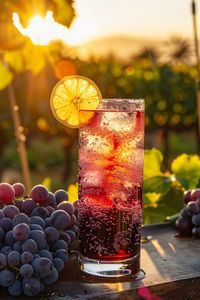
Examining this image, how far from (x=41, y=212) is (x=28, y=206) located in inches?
1.6

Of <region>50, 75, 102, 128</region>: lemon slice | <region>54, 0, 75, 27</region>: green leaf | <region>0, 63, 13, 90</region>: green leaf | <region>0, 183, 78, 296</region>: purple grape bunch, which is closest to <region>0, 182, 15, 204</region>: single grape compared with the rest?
<region>0, 183, 78, 296</region>: purple grape bunch

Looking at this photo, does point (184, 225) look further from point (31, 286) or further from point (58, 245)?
point (31, 286)

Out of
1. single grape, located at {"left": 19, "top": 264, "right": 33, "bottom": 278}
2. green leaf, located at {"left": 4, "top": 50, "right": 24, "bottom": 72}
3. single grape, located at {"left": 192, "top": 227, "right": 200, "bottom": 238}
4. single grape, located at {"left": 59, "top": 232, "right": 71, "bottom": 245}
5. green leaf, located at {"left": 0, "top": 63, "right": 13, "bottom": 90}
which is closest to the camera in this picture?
single grape, located at {"left": 19, "top": 264, "right": 33, "bottom": 278}

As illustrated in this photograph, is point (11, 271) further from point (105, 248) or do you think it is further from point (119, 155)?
point (119, 155)

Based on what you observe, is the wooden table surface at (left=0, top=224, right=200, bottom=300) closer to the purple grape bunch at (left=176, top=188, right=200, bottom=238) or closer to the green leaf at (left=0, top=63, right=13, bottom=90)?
the purple grape bunch at (left=176, top=188, right=200, bottom=238)

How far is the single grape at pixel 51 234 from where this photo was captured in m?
1.50

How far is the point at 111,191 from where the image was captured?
4.95 feet

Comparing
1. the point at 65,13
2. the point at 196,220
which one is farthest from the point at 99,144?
the point at 65,13

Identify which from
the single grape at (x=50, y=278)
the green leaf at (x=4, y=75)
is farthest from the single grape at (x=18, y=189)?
the green leaf at (x=4, y=75)

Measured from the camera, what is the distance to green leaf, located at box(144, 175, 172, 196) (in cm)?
221

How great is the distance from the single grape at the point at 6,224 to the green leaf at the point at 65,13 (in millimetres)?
1310

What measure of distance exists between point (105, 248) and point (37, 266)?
19cm

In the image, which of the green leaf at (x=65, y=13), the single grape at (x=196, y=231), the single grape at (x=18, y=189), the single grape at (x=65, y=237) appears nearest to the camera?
the single grape at (x=65, y=237)

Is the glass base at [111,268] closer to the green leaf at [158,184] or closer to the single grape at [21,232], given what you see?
the single grape at [21,232]
